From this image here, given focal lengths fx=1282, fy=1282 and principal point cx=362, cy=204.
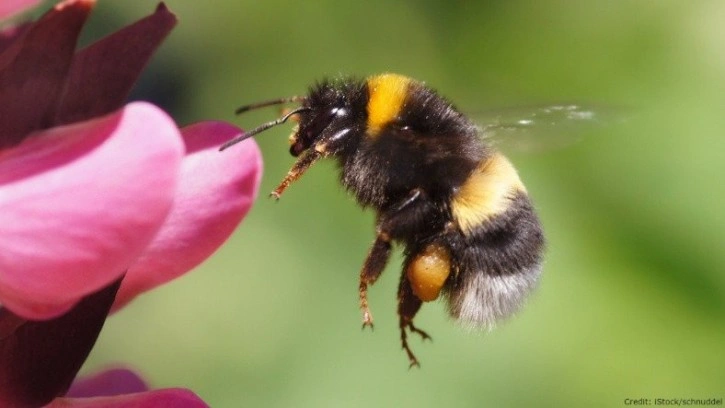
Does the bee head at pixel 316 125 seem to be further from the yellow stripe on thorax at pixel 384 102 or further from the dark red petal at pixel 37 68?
the dark red petal at pixel 37 68

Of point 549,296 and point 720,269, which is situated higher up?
point 720,269

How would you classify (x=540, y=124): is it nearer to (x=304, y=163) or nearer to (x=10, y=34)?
(x=304, y=163)

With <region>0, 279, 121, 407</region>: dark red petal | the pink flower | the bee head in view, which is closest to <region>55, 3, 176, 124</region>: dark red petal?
the pink flower

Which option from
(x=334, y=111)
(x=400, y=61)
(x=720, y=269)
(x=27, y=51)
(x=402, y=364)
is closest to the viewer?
(x=27, y=51)

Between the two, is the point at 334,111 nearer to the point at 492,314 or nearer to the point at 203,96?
the point at 492,314

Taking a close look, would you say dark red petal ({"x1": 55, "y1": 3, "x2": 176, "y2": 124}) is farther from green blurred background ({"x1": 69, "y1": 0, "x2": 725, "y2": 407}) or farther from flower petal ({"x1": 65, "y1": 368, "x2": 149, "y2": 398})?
green blurred background ({"x1": 69, "y1": 0, "x2": 725, "y2": 407})

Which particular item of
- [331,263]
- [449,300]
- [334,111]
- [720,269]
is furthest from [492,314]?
[331,263]

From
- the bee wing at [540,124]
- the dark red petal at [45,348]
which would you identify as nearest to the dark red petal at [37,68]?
the dark red petal at [45,348]
